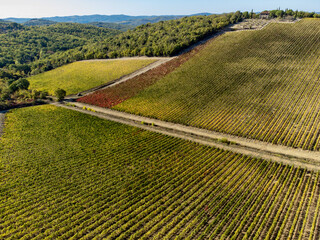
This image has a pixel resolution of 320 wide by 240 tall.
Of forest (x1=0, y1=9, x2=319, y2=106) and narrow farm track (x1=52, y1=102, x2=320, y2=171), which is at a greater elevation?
forest (x1=0, y1=9, x2=319, y2=106)

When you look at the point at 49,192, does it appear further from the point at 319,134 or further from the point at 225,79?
the point at 225,79

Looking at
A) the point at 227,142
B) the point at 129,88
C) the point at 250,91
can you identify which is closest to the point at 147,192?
the point at 227,142

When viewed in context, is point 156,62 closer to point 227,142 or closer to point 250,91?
point 250,91

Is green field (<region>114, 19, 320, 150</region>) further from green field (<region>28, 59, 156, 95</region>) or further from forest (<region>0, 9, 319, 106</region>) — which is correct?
green field (<region>28, 59, 156, 95</region>)

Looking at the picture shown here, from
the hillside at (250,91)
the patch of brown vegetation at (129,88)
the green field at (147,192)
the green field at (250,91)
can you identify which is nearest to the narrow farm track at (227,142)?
the green field at (250,91)

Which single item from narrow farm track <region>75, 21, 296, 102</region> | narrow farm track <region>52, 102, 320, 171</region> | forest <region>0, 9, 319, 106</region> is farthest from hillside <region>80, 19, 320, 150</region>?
forest <region>0, 9, 319, 106</region>

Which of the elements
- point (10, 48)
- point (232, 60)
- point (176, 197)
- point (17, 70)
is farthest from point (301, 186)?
point (10, 48)
